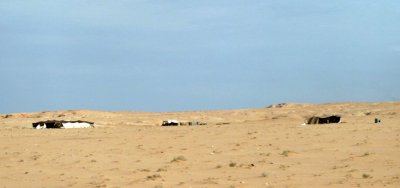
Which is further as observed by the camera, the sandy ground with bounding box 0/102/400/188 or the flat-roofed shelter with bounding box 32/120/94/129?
the flat-roofed shelter with bounding box 32/120/94/129

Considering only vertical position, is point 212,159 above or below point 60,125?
below

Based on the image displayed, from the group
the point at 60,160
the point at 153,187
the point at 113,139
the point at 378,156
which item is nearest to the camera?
the point at 153,187

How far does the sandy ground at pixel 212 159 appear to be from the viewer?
1135 centimetres

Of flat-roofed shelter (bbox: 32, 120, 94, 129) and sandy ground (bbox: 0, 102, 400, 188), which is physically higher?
flat-roofed shelter (bbox: 32, 120, 94, 129)

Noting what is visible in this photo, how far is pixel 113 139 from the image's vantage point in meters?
21.3

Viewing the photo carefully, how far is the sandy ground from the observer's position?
11.4 meters

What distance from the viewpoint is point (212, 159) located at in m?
14.7

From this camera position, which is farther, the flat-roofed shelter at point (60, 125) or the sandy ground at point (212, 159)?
the flat-roofed shelter at point (60, 125)

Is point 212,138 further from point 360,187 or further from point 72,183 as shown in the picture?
point 360,187

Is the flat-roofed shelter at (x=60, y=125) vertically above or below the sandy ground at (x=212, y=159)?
above

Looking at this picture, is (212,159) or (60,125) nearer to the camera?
(212,159)

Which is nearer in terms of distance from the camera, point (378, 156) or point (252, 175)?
point (252, 175)

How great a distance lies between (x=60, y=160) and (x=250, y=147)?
4960 millimetres

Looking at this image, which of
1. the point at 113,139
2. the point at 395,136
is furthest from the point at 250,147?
the point at 113,139
